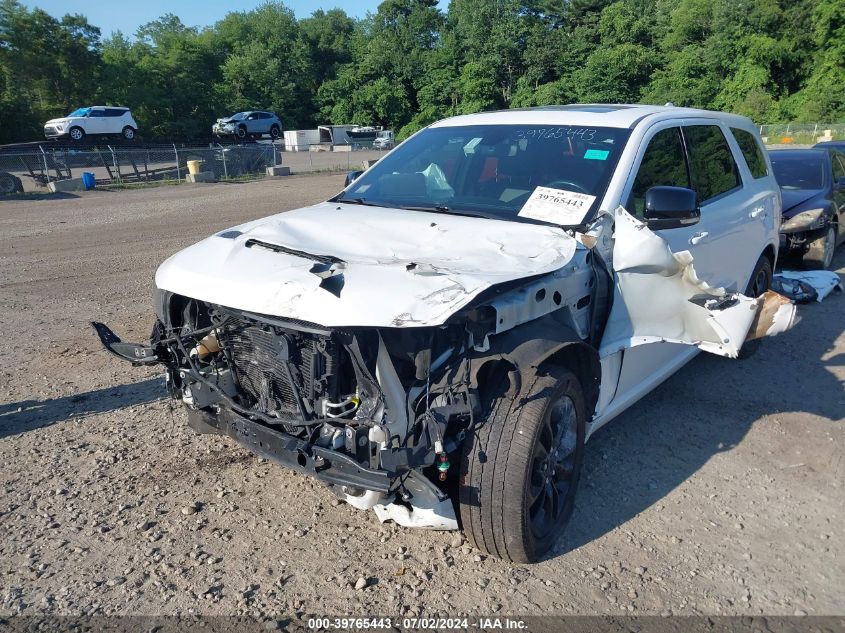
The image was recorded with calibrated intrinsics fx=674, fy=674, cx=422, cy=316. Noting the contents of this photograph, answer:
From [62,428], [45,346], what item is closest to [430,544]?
[62,428]

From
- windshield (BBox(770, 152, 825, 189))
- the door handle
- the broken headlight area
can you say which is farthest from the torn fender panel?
windshield (BBox(770, 152, 825, 189))

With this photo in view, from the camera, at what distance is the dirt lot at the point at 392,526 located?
3014 millimetres

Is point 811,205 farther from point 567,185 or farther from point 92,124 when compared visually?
point 92,124

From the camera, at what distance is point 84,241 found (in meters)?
12.6

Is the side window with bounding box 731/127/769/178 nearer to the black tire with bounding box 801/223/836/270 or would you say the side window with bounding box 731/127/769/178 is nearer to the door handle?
the door handle

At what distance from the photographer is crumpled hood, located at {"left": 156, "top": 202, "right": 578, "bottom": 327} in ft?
8.77

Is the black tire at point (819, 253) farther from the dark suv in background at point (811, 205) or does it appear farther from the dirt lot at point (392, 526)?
the dirt lot at point (392, 526)

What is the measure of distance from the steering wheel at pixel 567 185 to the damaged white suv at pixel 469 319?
0.01 m

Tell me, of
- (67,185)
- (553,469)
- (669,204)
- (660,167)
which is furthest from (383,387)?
(67,185)

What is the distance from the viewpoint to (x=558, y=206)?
368cm

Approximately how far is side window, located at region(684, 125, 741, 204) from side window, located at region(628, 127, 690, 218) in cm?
17

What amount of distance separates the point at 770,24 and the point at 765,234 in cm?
6293

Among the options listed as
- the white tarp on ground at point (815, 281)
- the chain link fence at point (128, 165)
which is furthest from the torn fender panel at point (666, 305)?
the chain link fence at point (128, 165)

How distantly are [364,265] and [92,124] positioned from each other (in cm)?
4211
